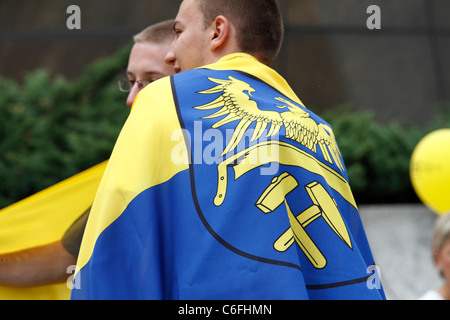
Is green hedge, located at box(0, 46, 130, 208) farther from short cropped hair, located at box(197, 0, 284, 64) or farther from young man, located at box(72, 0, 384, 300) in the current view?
young man, located at box(72, 0, 384, 300)

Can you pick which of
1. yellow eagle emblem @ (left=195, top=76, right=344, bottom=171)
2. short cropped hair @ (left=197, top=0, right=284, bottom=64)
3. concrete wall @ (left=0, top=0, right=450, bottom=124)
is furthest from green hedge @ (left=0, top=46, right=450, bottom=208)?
yellow eagle emblem @ (left=195, top=76, right=344, bottom=171)

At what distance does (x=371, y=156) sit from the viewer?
309 inches

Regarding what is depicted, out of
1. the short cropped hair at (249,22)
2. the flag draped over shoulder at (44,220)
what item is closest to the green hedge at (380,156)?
the flag draped over shoulder at (44,220)

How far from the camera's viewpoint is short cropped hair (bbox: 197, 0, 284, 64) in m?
2.42

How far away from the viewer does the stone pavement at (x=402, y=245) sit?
7047 mm

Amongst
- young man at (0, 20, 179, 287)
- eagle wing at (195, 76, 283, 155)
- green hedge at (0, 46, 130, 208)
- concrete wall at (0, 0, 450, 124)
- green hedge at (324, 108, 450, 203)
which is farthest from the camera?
concrete wall at (0, 0, 450, 124)

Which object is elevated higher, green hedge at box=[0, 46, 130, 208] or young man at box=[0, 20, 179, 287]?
green hedge at box=[0, 46, 130, 208]

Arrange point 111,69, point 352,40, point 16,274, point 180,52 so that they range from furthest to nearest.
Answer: point 352,40
point 111,69
point 16,274
point 180,52

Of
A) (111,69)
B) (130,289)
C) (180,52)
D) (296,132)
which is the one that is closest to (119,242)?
(130,289)

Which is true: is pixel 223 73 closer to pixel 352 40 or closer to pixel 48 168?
pixel 48 168

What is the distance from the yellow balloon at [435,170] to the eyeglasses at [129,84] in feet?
9.73

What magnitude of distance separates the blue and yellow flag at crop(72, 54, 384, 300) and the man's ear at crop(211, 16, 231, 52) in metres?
0.27

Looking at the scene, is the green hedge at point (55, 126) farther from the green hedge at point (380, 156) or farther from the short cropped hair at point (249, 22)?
the short cropped hair at point (249, 22)

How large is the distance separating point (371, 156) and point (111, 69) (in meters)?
3.13
